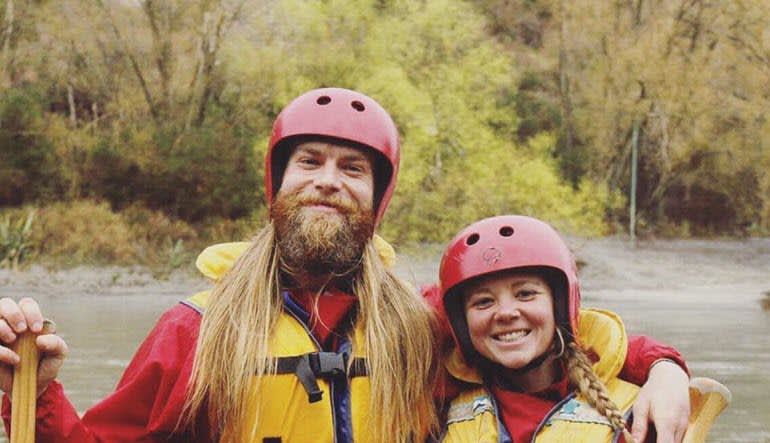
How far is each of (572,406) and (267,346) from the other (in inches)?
36.8

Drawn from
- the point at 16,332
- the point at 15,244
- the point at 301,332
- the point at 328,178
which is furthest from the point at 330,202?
the point at 15,244

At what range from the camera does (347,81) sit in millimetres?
27172

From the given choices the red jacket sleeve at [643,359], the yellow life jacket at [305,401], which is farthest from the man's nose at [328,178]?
the red jacket sleeve at [643,359]

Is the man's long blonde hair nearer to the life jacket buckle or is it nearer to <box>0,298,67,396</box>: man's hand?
the life jacket buckle

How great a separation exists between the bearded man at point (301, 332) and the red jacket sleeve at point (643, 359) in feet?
2.05

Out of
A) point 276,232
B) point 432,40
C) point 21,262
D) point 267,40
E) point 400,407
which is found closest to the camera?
point 400,407

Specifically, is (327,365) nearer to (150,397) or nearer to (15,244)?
(150,397)

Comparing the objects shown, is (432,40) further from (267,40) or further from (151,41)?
(151,41)

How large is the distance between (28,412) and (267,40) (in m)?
27.8

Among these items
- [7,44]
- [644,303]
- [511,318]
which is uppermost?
[7,44]

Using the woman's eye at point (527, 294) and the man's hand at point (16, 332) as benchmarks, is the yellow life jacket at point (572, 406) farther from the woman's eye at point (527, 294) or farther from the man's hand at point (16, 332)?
the man's hand at point (16, 332)

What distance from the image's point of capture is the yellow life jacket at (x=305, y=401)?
294 cm

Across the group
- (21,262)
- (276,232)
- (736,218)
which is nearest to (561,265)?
(276,232)

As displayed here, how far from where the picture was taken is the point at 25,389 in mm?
2486
